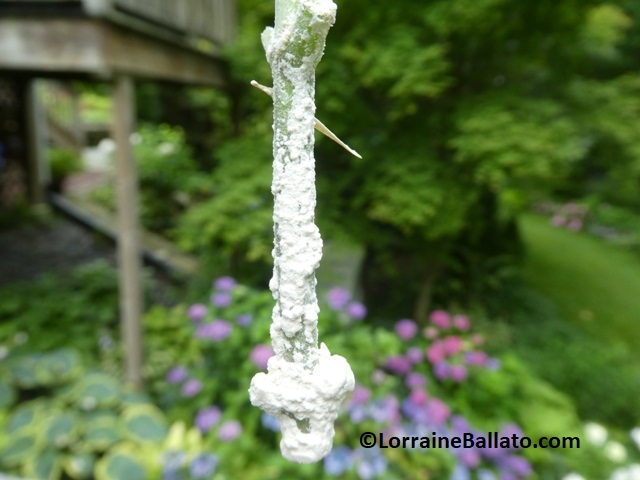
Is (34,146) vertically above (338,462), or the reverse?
(34,146)

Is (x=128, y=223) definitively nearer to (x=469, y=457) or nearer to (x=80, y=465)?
(x=80, y=465)

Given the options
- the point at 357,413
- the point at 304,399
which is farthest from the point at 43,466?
the point at 304,399

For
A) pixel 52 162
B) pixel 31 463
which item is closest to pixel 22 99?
pixel 52 162

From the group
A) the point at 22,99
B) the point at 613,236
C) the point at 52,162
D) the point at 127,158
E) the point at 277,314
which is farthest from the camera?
the point at 613,236

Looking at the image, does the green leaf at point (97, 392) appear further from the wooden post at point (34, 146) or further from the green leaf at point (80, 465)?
the wooden post at point (34, 146)

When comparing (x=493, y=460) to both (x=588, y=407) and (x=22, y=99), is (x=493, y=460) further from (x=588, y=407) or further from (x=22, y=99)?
(x=22, y=99)

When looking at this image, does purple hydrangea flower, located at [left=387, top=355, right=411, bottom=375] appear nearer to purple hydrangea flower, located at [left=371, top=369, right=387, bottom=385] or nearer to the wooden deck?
purple hydrangea flower, located at [left=371, top=369, right=387, bottom=385]

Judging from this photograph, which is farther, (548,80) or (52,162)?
(52,162)
